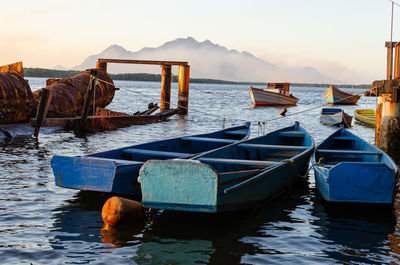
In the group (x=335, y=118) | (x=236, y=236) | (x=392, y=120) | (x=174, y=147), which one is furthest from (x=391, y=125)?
(x=335, y=118)

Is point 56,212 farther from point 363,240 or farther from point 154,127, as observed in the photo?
point 154,127

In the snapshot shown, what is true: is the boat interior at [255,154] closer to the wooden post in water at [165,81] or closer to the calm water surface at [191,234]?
the calm water surface at [191,234]

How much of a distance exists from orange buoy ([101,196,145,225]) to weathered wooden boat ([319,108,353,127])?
21596mm

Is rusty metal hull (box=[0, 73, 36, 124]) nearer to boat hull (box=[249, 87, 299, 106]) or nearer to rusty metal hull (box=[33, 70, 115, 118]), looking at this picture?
rusty metal hull (box=[33, 70, 115, 118])

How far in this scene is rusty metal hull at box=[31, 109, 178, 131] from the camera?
1772 cm

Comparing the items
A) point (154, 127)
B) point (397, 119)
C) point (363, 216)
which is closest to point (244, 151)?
point (363, 216)

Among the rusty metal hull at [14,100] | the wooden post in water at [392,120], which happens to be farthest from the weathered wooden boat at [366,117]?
the rusty metal hull at [14,100]

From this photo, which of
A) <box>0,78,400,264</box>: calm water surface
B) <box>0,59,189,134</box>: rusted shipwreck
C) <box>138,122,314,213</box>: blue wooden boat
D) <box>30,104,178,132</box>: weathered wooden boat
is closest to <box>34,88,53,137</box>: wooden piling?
<box>0,59,189,134</box>: rusted shipwreck

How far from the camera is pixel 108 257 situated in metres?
6.49

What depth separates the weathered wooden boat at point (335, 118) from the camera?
28.5 m

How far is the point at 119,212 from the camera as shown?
7.65 meters

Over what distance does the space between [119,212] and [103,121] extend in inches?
583

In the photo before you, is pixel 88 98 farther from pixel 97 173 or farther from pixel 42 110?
pixel 97 173

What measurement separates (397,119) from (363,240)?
1087 centimetres
